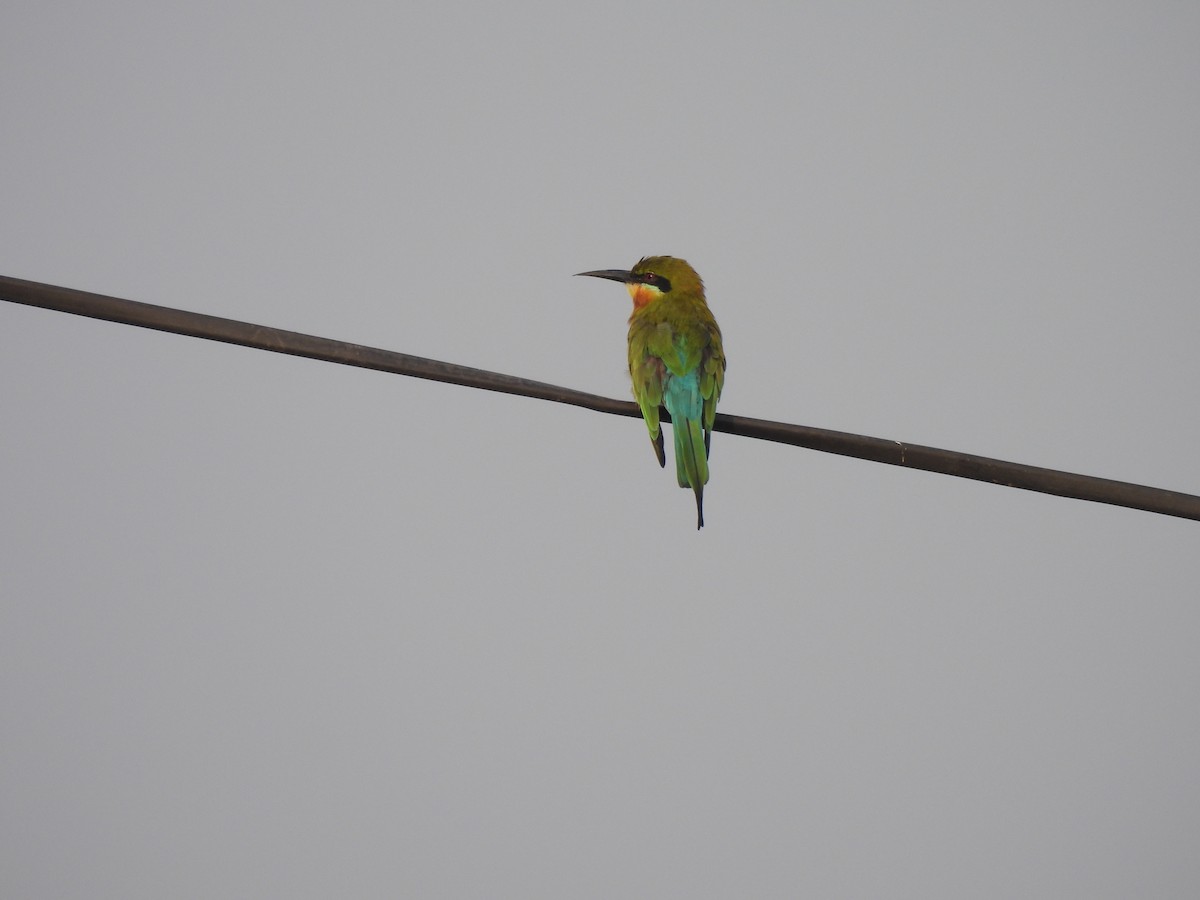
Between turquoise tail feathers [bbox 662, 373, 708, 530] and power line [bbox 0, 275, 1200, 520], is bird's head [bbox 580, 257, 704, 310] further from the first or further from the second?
power line [bbox 0, 275, 1200, 520]

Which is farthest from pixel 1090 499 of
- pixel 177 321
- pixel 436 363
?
pixel 177 321

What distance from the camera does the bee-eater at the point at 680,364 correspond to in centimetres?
511

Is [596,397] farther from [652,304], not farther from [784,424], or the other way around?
[652,304]

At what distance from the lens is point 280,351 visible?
3402 mm

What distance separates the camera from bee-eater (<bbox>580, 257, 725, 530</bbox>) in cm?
511

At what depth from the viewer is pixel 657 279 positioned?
6438mm

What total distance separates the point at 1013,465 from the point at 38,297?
2395 millimetres

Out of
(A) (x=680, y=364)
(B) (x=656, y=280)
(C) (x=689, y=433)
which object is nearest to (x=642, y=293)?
(B) (x=656, y=280)

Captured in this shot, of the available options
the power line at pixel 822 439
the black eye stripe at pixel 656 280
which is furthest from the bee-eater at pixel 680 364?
the power line at pixel 822 439

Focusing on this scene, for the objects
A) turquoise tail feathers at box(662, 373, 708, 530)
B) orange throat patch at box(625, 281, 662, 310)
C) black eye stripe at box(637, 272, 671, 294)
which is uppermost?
black eye stripe at box(637, 272, 671, 294)

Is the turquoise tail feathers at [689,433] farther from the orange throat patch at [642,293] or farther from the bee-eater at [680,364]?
the orange throat patch at [642,293]

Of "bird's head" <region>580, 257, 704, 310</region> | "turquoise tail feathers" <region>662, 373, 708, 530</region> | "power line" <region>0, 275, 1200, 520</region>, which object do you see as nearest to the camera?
"power line" <region>0, 275, 1200, 520</region>

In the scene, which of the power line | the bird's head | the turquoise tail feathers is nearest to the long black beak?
the bird's head

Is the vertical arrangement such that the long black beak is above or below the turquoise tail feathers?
above
